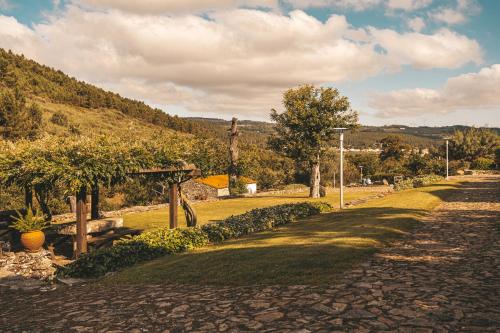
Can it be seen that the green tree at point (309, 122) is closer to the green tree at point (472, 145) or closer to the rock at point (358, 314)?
the rock at point (358, 314)

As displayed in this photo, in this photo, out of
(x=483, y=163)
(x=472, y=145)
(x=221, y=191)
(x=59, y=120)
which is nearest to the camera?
(x=221, y=191)

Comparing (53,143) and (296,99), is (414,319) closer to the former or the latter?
(53,143)

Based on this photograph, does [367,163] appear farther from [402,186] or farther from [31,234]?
[31,234]

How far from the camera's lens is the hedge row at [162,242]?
11422mm

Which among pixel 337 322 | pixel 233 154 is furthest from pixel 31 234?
pixel 233 154

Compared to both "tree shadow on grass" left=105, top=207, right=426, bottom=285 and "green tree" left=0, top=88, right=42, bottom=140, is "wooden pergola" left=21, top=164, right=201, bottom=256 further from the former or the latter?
"green tree" left=0, top=88, right=42, bottom=140

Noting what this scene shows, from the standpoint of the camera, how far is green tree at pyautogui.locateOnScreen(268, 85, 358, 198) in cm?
3375

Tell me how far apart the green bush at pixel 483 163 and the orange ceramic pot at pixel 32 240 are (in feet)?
239

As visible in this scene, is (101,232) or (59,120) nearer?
(101,232)

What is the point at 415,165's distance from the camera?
70.9 meters

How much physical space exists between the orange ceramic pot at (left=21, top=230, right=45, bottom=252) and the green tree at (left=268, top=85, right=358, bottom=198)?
22.4m

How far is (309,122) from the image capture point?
33.7 meters

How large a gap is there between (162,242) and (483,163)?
70979 mm

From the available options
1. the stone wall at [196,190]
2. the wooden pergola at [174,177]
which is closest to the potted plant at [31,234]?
the wooden pergola at [174,177]
